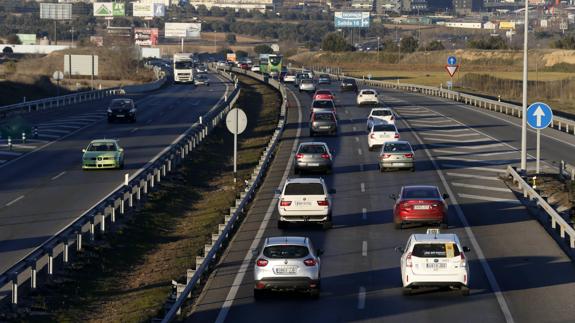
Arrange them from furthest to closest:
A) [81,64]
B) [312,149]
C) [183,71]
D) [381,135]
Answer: [183,71] → [81,64] → [381,135] → [312,149]

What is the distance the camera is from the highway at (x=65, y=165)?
3234 centimetres

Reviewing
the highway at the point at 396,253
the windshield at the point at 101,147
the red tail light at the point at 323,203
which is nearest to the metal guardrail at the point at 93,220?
the windshield at the point at 101,147

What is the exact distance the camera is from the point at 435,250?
23.3 meters

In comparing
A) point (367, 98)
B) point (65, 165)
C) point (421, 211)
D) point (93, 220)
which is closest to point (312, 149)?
point (65, 165)

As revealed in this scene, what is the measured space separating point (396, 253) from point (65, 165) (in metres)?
23.1

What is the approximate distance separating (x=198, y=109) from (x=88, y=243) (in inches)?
2084

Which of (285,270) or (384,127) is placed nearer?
(285,270)

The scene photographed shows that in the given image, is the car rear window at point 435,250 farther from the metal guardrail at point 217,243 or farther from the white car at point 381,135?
the white car at point 381,135

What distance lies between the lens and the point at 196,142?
58.5 meters

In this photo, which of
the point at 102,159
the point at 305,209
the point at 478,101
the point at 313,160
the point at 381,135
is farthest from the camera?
the point at 478,101

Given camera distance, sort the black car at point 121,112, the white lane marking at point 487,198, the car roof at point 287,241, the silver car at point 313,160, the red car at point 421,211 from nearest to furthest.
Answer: the car roof at point 287,241
the red car at point 421,211
the white lane marking at point 487,198
the silver car at point 313,160
the black car at point 121,112

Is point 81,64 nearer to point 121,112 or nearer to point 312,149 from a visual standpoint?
point 121,112

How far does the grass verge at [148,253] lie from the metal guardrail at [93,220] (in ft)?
1.28

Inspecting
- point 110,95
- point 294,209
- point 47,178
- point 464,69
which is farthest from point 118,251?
point 464,69
